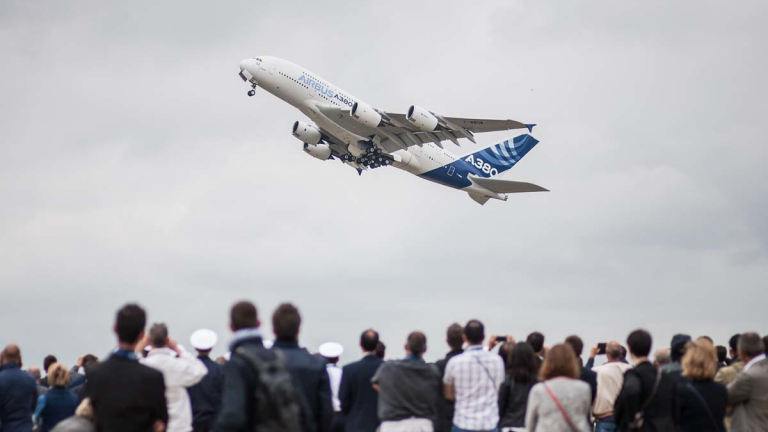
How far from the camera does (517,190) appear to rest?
166 feet

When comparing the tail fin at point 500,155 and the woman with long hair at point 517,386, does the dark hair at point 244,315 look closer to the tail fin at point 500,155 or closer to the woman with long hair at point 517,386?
the woman with long hair at point 517,386

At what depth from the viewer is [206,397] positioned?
12.4m

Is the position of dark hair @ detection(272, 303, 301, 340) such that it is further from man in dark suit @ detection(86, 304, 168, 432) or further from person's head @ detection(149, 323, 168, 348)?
person's head @ detection(149, 323, 168, 348)

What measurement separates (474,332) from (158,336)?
3827 millimetres

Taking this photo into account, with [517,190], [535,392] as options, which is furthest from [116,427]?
[517,190]

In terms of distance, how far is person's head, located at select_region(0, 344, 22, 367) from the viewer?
13078 millimetres

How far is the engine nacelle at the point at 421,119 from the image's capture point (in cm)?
4412

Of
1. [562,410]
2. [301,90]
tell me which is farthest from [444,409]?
[301,90]

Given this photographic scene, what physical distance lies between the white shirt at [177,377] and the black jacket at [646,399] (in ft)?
15.7

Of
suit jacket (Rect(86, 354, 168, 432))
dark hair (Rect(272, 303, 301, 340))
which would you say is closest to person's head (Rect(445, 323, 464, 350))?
dark hair (Rect(272, 303, 301, 340))

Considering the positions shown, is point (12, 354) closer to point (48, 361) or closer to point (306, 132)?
point (48, 361)

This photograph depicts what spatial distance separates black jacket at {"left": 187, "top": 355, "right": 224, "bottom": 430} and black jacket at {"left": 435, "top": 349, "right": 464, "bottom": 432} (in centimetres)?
301

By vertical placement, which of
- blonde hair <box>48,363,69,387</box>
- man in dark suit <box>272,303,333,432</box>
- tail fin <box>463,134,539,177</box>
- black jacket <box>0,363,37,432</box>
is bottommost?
black jacket <box>0,363,37,432</box>

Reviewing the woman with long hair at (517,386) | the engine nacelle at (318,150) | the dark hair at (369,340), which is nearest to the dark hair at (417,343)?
the dark hair at (369,340)
